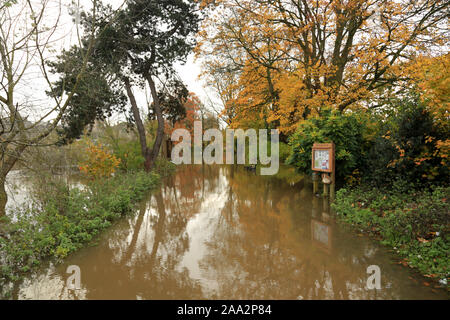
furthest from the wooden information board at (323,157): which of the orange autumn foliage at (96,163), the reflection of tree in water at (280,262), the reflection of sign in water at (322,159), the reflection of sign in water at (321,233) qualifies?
the orange autumn foliage at (96,163)

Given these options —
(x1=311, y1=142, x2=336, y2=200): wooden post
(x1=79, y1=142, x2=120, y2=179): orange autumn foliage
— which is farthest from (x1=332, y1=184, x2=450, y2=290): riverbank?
(x1=79, y1=142, x2=120, y2=179): orange autumn foliage

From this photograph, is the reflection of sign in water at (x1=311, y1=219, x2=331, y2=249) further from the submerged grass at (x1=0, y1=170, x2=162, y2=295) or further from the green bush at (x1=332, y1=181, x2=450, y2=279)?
the submerged grass at (x1=0, y1=170, x2=162, y2=295)

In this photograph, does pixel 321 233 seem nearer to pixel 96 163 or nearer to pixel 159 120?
pixel 96 163

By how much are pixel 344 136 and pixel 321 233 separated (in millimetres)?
4159

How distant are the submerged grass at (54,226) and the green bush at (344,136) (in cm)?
659

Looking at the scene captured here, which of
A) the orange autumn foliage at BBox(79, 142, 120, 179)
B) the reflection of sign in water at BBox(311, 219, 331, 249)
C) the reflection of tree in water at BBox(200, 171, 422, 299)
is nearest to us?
the reflection of tree in water at BBox(200, 171, 422, 299)

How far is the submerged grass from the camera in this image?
14.3 feet

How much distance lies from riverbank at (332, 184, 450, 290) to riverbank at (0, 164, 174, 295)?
5.79 meters

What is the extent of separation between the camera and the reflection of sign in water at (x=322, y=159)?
8438 millimetres

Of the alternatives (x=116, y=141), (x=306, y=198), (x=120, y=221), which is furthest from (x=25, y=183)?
(x=116, y=141)

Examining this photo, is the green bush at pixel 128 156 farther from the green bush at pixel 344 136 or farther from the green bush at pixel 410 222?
the green bush at pixel 410 222

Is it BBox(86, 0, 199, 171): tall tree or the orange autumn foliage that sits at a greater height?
BBox(86, 0, 199, 171): tall tree

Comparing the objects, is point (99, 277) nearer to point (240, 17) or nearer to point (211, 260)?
point (211, 260)

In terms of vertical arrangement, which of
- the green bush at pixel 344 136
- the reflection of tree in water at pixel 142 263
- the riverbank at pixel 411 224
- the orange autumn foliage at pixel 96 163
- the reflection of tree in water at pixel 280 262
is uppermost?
the green bush at pixel 344 136
